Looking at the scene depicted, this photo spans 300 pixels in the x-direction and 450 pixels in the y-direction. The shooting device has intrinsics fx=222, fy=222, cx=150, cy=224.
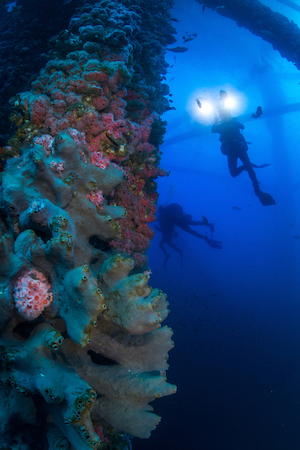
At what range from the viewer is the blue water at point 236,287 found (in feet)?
36.3

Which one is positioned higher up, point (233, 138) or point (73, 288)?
point (73, 288)

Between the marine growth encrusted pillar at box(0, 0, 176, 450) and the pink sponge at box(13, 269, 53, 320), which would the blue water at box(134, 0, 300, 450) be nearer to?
the marine growth encrusted pillar at box(0, 0, 176, 450)

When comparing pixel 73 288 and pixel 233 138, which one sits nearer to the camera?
pixel 73 288

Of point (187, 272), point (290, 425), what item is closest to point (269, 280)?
point (187, 272)

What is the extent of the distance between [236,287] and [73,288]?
144ft

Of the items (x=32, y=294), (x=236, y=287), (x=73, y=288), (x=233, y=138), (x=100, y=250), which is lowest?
(x=236, y=287)

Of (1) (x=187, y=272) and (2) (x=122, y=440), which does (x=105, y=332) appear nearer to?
(2) (x=122, y=440)

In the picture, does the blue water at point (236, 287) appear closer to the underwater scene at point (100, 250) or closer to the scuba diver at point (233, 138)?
the underwater scene at point (100, 250)

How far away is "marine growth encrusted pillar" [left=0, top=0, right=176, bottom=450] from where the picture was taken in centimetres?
137

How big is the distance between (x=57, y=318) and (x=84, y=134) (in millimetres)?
2159

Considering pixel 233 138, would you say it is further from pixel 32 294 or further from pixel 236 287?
pixel 236 287

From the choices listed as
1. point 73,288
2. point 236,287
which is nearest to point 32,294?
point 73,288

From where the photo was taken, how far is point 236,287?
40.6 metres

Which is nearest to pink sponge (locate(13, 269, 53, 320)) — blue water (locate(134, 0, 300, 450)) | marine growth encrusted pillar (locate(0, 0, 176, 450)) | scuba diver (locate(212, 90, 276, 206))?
marine growth encrusted pillar (locate(0, 0, 176, 450))
